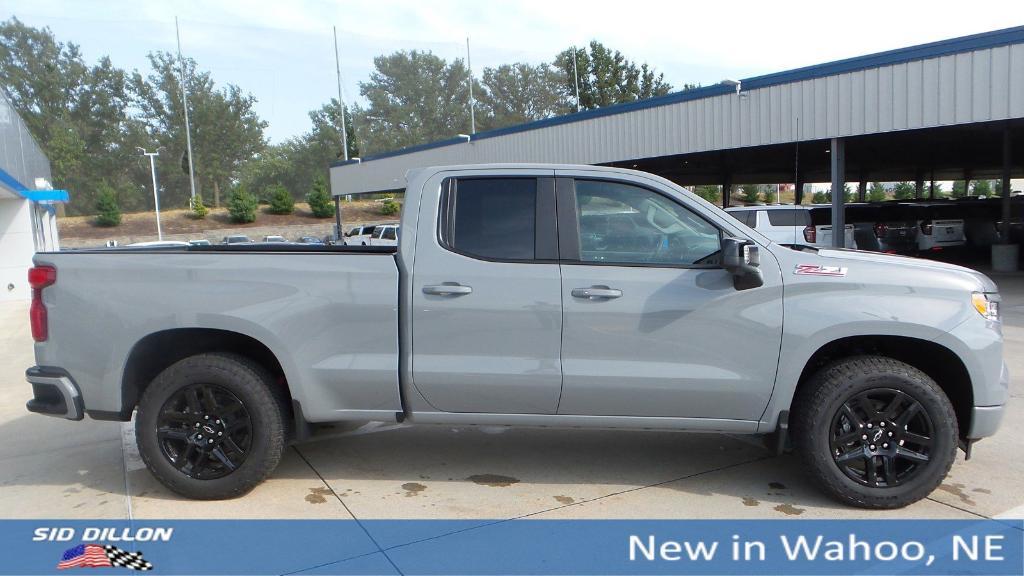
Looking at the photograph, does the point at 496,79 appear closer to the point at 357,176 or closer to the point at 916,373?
the point at 357,176

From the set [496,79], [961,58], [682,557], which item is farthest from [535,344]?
[496,79]

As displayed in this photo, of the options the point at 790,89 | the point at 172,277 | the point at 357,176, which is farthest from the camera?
the point at 357,176

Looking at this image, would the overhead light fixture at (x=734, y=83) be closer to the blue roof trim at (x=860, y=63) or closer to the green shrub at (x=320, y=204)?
the blue roof trim at (x=860, y=63)

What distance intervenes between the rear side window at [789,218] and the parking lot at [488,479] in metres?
11.5

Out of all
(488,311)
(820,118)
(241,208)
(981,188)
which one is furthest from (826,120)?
(981,188)

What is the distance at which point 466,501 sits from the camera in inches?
172

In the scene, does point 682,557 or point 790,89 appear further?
point 790,89

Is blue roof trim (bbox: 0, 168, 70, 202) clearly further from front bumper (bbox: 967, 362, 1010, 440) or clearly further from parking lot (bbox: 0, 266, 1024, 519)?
front bumper (bbox: 967, 362, 1010, 440)

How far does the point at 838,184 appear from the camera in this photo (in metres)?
15.5

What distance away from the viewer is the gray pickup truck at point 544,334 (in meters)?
4.06

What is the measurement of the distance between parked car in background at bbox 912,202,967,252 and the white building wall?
24.8 metres

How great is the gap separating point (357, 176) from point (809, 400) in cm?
3348

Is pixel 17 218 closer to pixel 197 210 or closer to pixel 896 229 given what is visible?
pixel 896 229

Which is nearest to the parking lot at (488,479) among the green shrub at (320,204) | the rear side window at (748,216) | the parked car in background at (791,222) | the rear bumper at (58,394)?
the rear bumper at (58,394)
